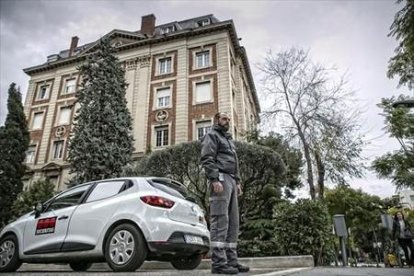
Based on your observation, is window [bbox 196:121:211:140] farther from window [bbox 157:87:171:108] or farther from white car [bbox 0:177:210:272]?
white car [bbox 0:177:210:272]

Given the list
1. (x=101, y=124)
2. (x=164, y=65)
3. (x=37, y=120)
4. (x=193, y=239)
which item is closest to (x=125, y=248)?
(x=193, y=239)

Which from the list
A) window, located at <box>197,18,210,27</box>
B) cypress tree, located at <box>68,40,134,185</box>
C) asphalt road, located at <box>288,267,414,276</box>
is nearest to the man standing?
asphalt road, located at <box>288,267,414,276</box>

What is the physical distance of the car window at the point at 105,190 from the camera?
5.13m

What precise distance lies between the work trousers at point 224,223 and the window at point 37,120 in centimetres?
2943

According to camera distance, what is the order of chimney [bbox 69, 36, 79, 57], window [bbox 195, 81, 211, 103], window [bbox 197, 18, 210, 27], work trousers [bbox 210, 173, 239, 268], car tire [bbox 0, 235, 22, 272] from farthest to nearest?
chimney [bbox 69, 36, 79, 57] → window [bbox 197, 18, 210, 27] → window [bbox 195, 81, 211, 103] → car tire [bbox 0, 235, 22, 272] → work trousers [bbox 210, 173, 239, 268]

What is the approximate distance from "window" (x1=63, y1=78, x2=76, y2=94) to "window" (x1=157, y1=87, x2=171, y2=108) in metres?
9.52

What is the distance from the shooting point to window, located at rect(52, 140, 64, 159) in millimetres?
27125

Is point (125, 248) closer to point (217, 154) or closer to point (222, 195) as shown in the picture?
point (222, 195)

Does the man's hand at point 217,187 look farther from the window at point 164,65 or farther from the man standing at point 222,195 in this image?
the window at point 164,65

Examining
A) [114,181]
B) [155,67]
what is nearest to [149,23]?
[155,67]

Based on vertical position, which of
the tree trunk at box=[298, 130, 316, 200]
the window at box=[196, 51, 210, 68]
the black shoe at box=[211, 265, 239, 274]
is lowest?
the black shoe at box=[211, 265, 239, 274]

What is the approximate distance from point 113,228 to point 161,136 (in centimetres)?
1984

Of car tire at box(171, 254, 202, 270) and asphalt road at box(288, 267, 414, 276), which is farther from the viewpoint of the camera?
car tire at box(171, 254, 202, 270)

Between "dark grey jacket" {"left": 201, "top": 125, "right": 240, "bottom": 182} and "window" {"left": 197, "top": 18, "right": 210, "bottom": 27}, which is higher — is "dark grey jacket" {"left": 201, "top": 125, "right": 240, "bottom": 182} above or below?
below
